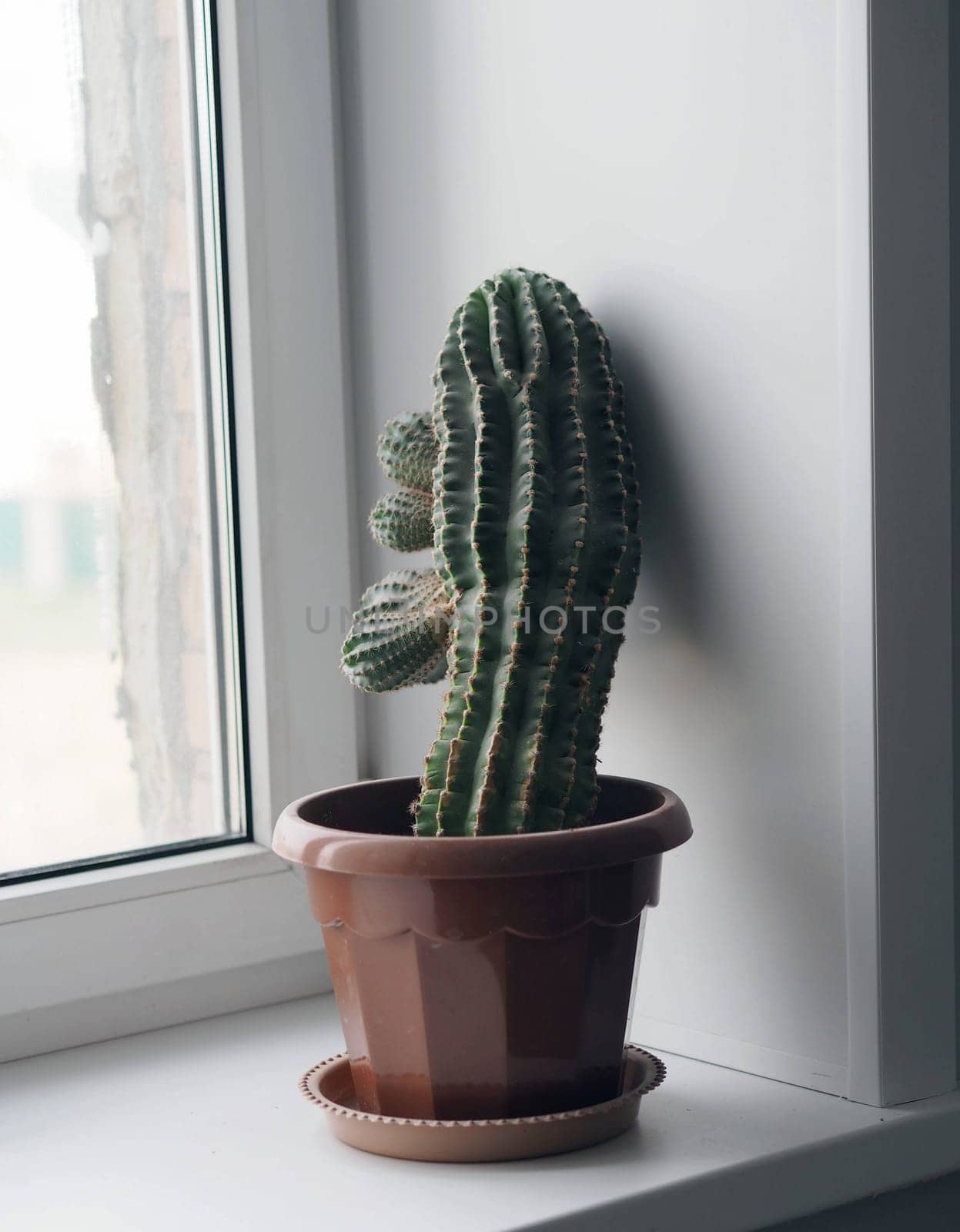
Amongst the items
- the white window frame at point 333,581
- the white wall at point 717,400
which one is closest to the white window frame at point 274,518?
the white window frame at point 333,581

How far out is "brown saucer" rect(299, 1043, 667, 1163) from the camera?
68 centimetres

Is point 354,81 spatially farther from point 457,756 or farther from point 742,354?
point 457,756

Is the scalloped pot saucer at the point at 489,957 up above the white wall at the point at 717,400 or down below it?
below

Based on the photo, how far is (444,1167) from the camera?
687mm

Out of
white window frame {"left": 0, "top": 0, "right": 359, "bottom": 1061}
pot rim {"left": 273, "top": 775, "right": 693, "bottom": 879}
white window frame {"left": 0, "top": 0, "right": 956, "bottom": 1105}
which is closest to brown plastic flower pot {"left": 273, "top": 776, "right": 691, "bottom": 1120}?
pot rim {"left": 273, "top": 775, "right": 693, "bottom": 879}

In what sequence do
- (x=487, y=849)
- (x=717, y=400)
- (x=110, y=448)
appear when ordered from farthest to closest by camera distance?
(x=110, y=448)
(x=717, y=400)
(x=487, y=849)

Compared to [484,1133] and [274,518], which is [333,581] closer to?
[274,518]

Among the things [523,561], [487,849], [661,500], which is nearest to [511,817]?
[487,849]

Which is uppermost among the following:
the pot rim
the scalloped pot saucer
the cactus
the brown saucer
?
the cactus

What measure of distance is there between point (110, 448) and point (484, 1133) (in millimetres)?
583

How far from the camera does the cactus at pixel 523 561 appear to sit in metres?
0.69

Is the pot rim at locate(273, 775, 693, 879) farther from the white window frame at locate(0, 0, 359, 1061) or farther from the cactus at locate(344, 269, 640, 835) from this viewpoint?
the white window frame at locate(0, 0, 359, 1061)

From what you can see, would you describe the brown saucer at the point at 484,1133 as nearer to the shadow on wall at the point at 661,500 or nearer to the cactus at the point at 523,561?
the cactus at the point at 523,561

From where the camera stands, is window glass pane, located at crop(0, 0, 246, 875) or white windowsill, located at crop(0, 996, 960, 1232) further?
window glass pane, located at crop(0, 0, 246, 875)
